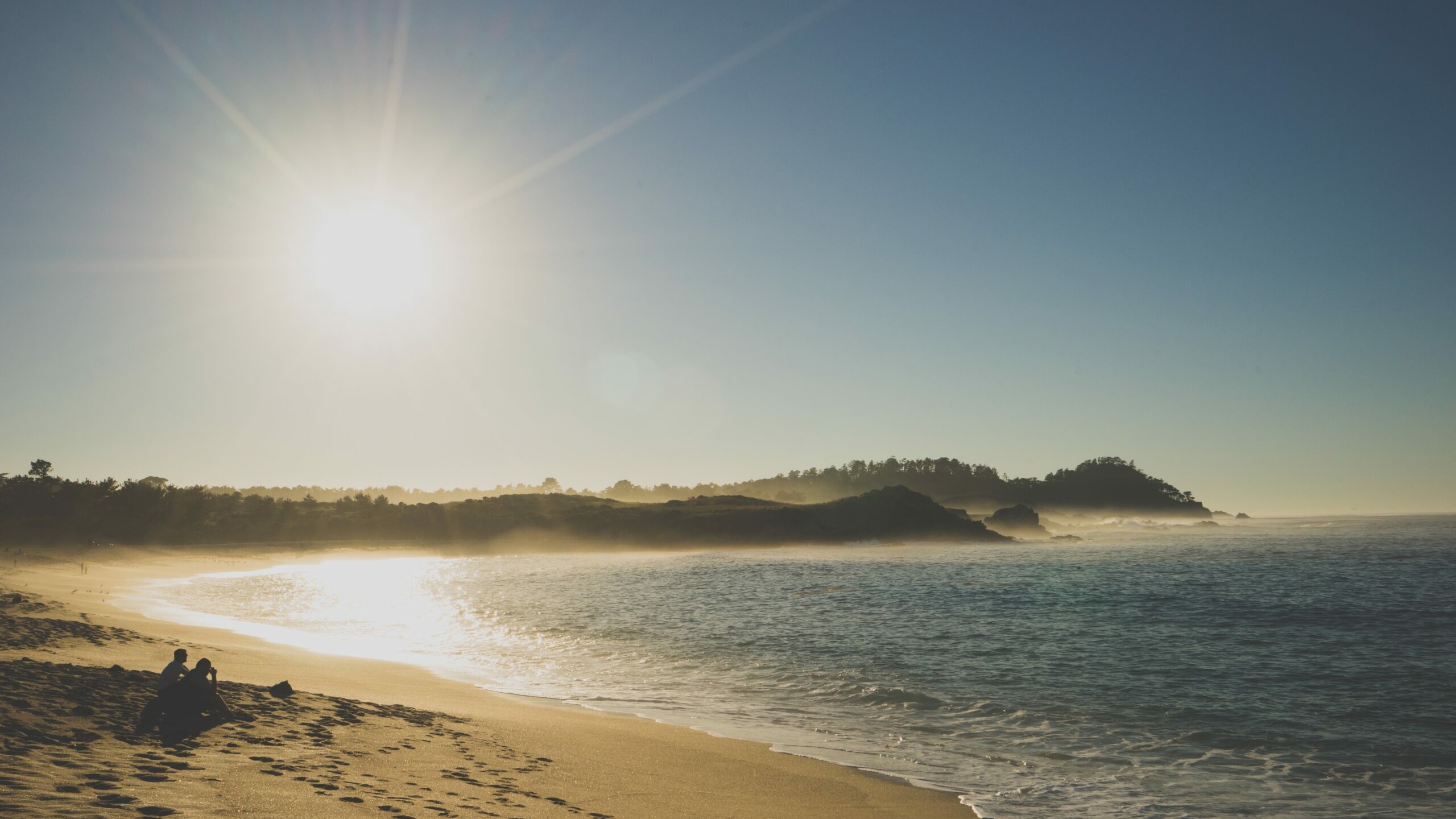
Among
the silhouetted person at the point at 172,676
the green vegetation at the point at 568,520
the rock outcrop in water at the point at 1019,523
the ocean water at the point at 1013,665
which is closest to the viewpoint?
the silhouetted person at the point at 172,676

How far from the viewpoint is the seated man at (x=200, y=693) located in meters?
11.8

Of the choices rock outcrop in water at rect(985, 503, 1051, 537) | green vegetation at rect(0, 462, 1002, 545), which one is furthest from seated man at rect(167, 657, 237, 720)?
rock outcrop in water at rect(985, 503, 1051, 537)

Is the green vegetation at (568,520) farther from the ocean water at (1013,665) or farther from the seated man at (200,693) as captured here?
the seated man at (200,693)

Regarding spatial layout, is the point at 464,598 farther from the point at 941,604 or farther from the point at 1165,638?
the point at 1165,638

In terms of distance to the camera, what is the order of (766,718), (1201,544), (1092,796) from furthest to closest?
(1201,544)
(766,718)
(1092,796)

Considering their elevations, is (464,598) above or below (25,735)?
below

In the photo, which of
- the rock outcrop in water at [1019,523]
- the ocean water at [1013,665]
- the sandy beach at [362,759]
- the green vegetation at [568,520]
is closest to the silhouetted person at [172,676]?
the sandy beach at [362,759]

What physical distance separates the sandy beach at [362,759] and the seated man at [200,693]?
482 millimetres

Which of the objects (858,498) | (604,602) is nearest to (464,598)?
(604,602)

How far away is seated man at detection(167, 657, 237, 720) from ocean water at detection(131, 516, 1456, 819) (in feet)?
30.4

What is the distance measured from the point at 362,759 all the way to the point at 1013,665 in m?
20.3

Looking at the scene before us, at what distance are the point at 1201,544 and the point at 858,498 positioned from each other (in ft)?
177

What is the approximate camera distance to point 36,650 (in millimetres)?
17781

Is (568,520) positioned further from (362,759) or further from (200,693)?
(362,759)
